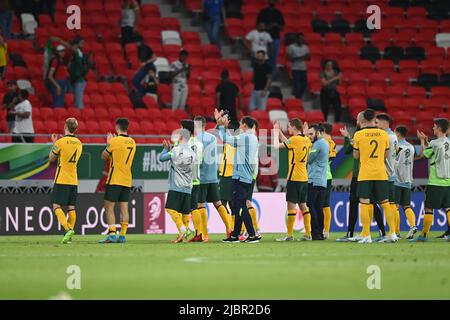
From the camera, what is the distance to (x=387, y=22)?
36.8m

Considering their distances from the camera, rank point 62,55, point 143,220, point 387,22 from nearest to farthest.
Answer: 1. point 143,220
2. point 62,55
3. point 387,22

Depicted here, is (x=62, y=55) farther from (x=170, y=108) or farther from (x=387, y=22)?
(x=387, y=22)

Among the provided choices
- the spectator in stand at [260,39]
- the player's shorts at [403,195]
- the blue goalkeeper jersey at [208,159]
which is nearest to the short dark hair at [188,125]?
the blue goalkeeper jersey at [208,159]

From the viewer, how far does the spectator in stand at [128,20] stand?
31938 mm

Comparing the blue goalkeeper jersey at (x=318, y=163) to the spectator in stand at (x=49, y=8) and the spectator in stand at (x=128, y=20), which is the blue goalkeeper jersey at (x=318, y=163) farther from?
the spectator in stand at (x=49, y=8)

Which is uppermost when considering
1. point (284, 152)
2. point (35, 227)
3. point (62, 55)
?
point (62, 55)

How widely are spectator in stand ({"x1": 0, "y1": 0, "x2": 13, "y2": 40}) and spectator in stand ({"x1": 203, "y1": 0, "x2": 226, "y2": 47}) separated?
21.2 ft

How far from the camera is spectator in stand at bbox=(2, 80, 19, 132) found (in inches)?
1048

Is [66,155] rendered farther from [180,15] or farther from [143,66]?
[180,15]

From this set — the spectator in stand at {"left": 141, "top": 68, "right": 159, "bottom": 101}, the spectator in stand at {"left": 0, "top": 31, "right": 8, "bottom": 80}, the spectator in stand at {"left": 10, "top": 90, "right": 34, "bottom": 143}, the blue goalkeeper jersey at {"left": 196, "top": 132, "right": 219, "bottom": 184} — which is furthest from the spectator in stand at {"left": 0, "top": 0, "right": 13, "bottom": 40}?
the blue goalkeeper jersey at {"left": 196, "top": 132, "right": 219, "bottom": 184}

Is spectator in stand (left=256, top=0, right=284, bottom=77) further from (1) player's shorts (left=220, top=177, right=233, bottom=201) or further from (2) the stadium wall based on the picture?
(1) player's shorts (left=220, top=177, right=233, bottom=201)
